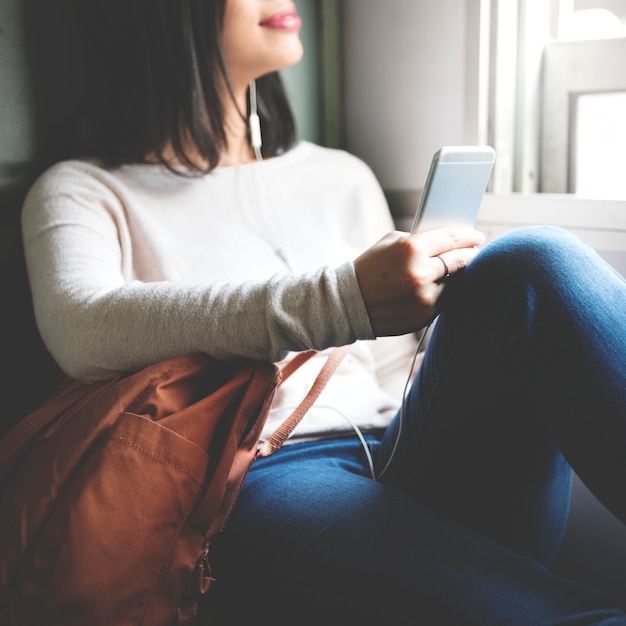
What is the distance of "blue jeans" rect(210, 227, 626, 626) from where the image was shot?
62 centimetres

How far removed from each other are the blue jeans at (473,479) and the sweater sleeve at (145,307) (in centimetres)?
14

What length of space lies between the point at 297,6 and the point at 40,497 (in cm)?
99

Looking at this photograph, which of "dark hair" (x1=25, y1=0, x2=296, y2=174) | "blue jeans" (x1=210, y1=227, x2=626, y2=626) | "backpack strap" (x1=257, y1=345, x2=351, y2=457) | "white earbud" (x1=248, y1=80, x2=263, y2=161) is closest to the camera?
"blue jeans" (x1=210, y1=227, x2=626, y2=626)

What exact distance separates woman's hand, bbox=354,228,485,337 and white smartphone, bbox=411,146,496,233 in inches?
1.1

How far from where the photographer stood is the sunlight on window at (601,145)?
1.17m

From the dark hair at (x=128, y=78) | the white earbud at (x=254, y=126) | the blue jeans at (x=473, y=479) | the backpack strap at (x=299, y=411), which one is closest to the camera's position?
the blue jeans at (x=473, y=479)

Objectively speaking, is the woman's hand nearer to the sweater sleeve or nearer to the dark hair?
the sweater sleeve

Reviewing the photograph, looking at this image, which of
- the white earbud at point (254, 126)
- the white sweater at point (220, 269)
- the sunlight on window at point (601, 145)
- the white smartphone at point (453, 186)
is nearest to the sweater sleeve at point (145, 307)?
the white sweater at point (220, 269)

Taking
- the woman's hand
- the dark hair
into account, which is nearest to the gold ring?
the woman's hand

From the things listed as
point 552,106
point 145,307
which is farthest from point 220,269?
point 552,106

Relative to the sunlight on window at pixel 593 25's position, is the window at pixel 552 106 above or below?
below

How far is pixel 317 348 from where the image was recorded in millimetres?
709

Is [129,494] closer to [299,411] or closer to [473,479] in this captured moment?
[299,411]

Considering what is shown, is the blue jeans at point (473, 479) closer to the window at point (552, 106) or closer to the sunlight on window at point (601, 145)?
the window at point (552, 106)
